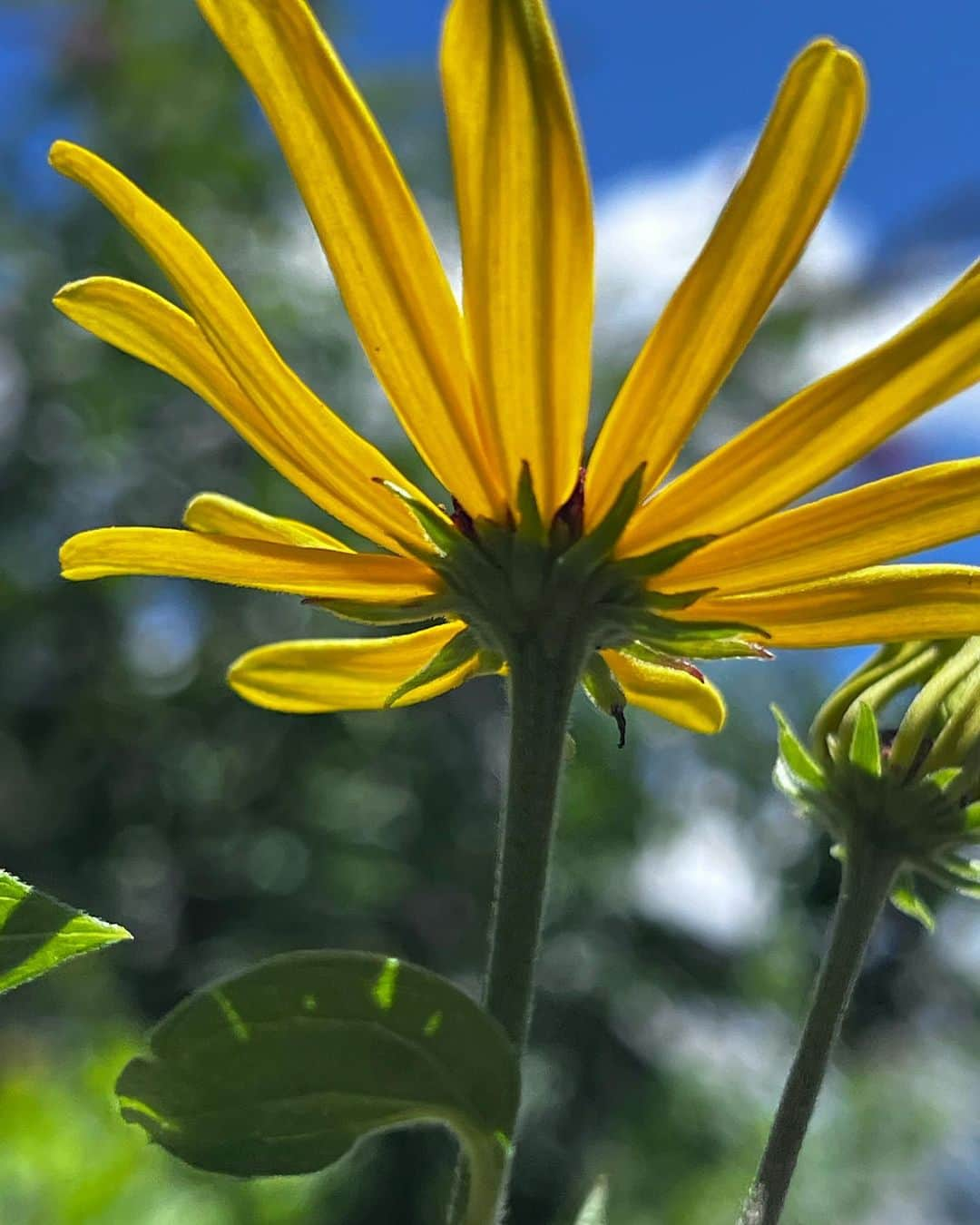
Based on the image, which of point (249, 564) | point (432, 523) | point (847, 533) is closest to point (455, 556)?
point (432, 523)

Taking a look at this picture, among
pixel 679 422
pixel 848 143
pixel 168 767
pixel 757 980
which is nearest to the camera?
pixel 848 143

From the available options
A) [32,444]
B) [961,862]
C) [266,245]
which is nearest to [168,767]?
[32,444]

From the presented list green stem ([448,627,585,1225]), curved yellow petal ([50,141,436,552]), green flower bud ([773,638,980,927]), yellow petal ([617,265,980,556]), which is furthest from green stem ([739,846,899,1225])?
curved yellow petal ([50,141,436,552])

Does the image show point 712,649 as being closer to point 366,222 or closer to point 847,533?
point 847,533

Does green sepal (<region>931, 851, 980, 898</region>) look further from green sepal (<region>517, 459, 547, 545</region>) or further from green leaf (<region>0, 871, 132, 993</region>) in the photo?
green leaf (<region>0, 871, 132, 993</region>)

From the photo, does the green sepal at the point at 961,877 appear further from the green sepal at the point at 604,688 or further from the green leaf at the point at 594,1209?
the green leaf at the point at 594,1209

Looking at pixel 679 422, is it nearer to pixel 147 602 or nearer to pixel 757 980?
pixel 757 980
